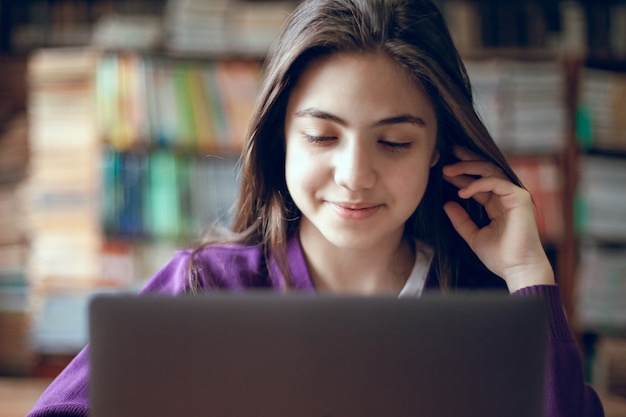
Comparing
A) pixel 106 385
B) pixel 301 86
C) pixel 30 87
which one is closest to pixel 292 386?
pixel 106 385

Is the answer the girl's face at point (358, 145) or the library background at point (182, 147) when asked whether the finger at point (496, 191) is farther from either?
the library background at point (182, 147)

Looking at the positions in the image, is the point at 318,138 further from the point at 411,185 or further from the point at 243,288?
the point at 243,288

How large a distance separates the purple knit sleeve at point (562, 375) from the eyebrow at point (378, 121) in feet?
1.04

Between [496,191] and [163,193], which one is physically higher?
[496,191]

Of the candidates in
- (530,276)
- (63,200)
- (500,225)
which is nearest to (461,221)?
(500,225)

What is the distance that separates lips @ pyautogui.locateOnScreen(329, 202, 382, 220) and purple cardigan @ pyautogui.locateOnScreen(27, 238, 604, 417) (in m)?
0.17

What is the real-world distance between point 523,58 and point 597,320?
993 mm

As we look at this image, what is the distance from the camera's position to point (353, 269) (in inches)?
44.9

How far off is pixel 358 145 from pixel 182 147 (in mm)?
1444

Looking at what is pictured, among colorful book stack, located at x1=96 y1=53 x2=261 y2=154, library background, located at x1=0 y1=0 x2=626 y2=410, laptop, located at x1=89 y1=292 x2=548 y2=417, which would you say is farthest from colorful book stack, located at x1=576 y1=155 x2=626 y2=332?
laptop, located at x1=89 y1=292 x2=548 y2=417

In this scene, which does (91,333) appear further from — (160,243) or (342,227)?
(160,243)

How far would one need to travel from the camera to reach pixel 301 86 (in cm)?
102

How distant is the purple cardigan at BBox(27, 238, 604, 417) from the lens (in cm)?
89

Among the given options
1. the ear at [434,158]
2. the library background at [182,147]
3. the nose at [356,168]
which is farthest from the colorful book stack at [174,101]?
the nose at [356,168]
